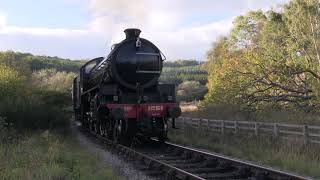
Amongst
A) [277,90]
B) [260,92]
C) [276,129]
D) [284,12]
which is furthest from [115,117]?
[284,12]

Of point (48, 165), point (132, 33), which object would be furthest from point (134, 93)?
point (48, 165)

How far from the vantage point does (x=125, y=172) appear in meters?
11.7

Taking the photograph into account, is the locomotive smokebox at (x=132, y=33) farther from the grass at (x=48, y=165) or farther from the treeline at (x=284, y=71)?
the treeline at (x=284, y=71)

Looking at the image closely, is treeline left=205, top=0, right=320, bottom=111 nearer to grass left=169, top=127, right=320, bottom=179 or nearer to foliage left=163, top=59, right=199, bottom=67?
grass left=169, top=127, right=320, bottom=179

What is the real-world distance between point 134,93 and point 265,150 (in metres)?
5.42

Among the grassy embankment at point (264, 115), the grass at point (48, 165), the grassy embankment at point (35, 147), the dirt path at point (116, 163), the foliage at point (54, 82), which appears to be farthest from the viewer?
the foliage at point (54, 82)

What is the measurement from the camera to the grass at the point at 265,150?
12078 millimetres

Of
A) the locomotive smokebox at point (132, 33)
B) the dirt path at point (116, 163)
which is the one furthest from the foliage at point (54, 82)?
the dirt path at point (116, 163)

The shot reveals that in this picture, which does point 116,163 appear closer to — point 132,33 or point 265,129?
point 132,33

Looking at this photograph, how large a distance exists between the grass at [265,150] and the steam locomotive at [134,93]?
2.13 m

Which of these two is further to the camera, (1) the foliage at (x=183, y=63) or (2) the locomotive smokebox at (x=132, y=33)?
(1) the foliage at (x=183, y=63)

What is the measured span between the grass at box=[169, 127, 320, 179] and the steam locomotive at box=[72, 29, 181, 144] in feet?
6.99

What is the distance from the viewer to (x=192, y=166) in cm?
1212

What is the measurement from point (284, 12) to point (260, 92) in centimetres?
1433
